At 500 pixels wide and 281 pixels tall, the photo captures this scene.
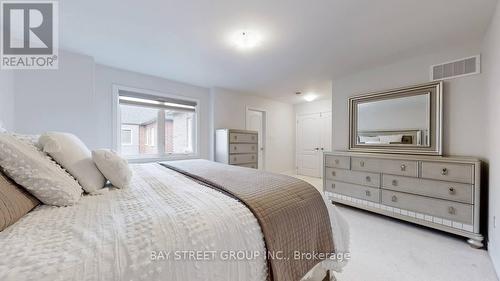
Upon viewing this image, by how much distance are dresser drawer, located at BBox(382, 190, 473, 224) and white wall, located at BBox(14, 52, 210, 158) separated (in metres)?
4.14

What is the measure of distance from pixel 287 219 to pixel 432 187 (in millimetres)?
2273

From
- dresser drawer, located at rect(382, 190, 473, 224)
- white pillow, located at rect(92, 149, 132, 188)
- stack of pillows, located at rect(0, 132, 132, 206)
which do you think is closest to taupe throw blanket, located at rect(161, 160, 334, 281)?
white pillow, located at rect(92, 149, 132, 188)

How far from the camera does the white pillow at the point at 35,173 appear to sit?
0.84m

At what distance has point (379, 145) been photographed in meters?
3.03

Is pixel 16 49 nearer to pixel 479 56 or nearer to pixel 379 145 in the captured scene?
pixel 379 145

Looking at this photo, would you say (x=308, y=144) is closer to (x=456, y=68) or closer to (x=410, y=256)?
(x=456, y=68)

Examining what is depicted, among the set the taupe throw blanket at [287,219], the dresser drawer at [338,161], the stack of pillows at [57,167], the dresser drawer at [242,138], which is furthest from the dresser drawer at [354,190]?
the stack of pillows at [57,167]

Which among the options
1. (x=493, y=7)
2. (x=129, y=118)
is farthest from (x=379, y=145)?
(x=129, y=118)

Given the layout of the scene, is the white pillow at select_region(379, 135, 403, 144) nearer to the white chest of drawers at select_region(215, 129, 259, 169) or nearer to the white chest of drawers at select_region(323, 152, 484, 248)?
the white chest of drawers at select_region(323, 152, 484, 248)

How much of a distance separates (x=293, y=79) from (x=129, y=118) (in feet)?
9.90

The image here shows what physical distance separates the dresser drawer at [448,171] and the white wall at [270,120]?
338 centimetres

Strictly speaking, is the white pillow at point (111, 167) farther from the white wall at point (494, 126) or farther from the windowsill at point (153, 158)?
the white wall at point (494, 126)

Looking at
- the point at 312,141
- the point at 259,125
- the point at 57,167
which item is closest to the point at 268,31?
the point at 57,167

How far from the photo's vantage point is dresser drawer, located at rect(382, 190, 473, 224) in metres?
2.05
